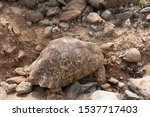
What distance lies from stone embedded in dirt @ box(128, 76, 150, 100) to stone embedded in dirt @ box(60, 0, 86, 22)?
43.0 inches

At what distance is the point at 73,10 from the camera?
195 inches

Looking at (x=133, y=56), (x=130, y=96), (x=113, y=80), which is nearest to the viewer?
(x=130, y=96)

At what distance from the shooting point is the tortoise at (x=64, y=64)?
4.18 metres

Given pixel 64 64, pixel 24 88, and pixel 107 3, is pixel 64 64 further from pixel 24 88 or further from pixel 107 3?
pixel 107 3

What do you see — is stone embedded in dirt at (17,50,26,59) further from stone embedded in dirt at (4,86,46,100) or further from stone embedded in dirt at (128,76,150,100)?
stone embedded in dirt at (128,76,150,100)

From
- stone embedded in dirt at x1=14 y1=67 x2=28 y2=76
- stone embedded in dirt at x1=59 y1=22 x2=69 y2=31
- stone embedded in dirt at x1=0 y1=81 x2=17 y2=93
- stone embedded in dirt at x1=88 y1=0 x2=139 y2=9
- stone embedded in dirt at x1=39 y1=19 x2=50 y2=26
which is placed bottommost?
stone embedded in dirt at x1=0 y1=81 x2=17 y2=93

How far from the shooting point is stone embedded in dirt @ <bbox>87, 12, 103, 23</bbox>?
4836mm

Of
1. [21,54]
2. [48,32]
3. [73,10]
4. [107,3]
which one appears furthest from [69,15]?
[21,54]

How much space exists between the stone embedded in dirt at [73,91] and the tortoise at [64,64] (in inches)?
2.1

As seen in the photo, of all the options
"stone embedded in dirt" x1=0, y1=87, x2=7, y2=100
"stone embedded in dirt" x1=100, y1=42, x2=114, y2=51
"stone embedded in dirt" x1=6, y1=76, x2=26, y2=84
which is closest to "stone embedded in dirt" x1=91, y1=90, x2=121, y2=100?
"stone embedded in dirt" x1=100, y1=42, x2=114, y2=51

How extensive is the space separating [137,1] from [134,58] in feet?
2.92

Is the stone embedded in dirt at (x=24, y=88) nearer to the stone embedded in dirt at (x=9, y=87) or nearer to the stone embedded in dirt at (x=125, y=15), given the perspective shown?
the stone embedded in dirt at (x=9, y=87)

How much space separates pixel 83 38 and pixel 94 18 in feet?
1.00

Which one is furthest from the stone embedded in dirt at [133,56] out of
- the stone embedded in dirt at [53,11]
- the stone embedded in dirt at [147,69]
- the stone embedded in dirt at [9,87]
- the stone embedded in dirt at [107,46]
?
the stone embedded in dirt at [9,87]
